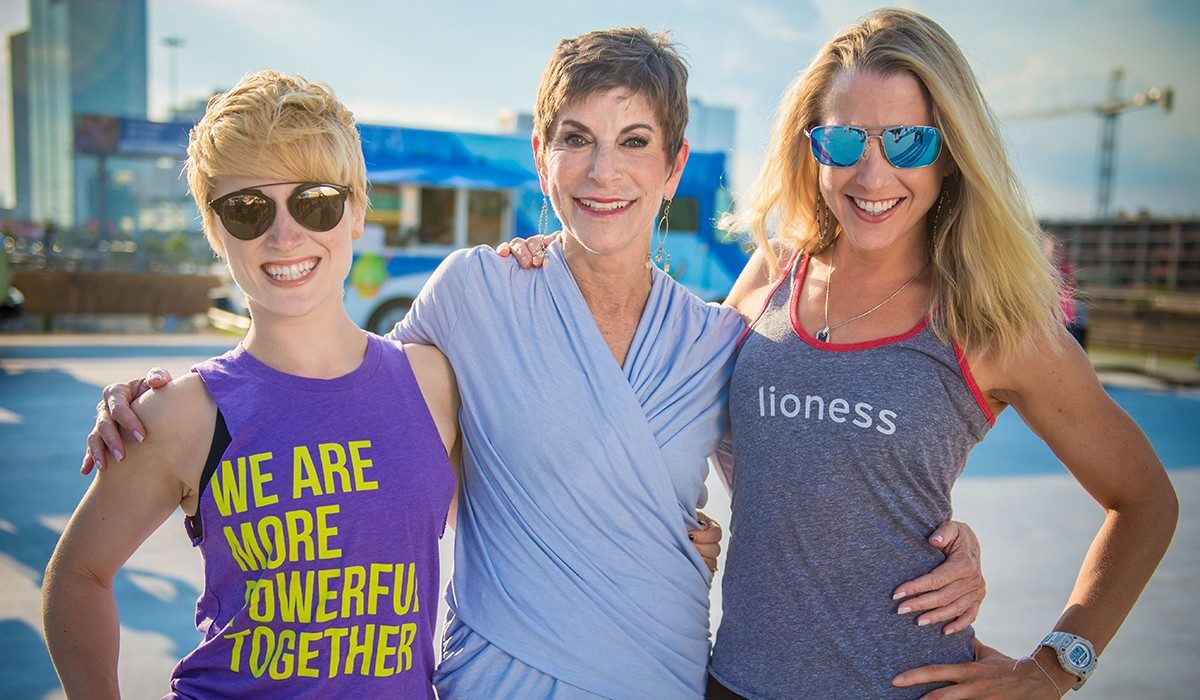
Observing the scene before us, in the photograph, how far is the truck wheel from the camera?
33.5 ft

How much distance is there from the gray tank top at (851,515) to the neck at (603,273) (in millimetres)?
440

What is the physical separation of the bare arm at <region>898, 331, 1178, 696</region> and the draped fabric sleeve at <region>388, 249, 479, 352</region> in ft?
3.39

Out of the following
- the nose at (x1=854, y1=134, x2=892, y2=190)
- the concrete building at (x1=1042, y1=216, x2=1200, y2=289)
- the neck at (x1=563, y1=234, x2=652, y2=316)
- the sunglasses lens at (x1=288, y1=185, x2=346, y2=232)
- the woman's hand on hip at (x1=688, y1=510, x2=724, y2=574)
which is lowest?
the concrete building at (x1=1042, y1=216, x2=1200, y2=289)

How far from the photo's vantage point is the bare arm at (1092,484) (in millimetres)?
1590

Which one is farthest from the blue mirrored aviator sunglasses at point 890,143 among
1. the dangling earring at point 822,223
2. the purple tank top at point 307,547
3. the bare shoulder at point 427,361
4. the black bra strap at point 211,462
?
the black bra strap at point 211,462

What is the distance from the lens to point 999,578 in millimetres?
3848

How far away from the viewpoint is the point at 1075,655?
165 cm

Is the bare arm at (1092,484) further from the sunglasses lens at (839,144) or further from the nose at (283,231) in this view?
the nose at (283,231)

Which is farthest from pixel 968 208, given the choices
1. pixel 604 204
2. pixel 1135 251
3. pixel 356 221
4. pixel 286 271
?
pixel 1135 251

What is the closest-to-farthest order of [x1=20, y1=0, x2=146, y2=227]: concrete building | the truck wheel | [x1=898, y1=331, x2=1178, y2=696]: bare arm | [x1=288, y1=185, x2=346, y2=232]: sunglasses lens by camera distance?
1. [x1=288, y1=185, x2=346, y2=232]: sunglasses lens
2. [x1=898, y1=331, x2=1178, y2=696]: bare arm
3. the truck wheel
4. [x1=20, y1=0, x2=146, y2=227]: concrete building

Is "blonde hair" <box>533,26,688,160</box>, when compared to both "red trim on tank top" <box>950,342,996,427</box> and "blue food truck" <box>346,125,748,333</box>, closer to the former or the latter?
"red trim on tank top" <box>950,342,996,427</box>

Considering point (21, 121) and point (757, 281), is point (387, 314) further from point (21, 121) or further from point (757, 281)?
point (21, 121)

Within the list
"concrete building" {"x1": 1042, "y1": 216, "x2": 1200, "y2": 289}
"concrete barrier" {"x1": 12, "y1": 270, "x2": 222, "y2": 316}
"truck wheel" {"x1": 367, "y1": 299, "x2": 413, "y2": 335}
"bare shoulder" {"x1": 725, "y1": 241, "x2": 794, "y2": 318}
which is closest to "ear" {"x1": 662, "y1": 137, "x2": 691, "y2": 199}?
"bare shoulder" {"x1": 725, "y1": 241, "x2": 794, "y2": 318}

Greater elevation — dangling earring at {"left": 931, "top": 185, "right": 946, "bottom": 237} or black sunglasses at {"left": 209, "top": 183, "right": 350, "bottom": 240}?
dangling earring at {"left": 931, "top": 185, "right": 946, "bottom": 237}
